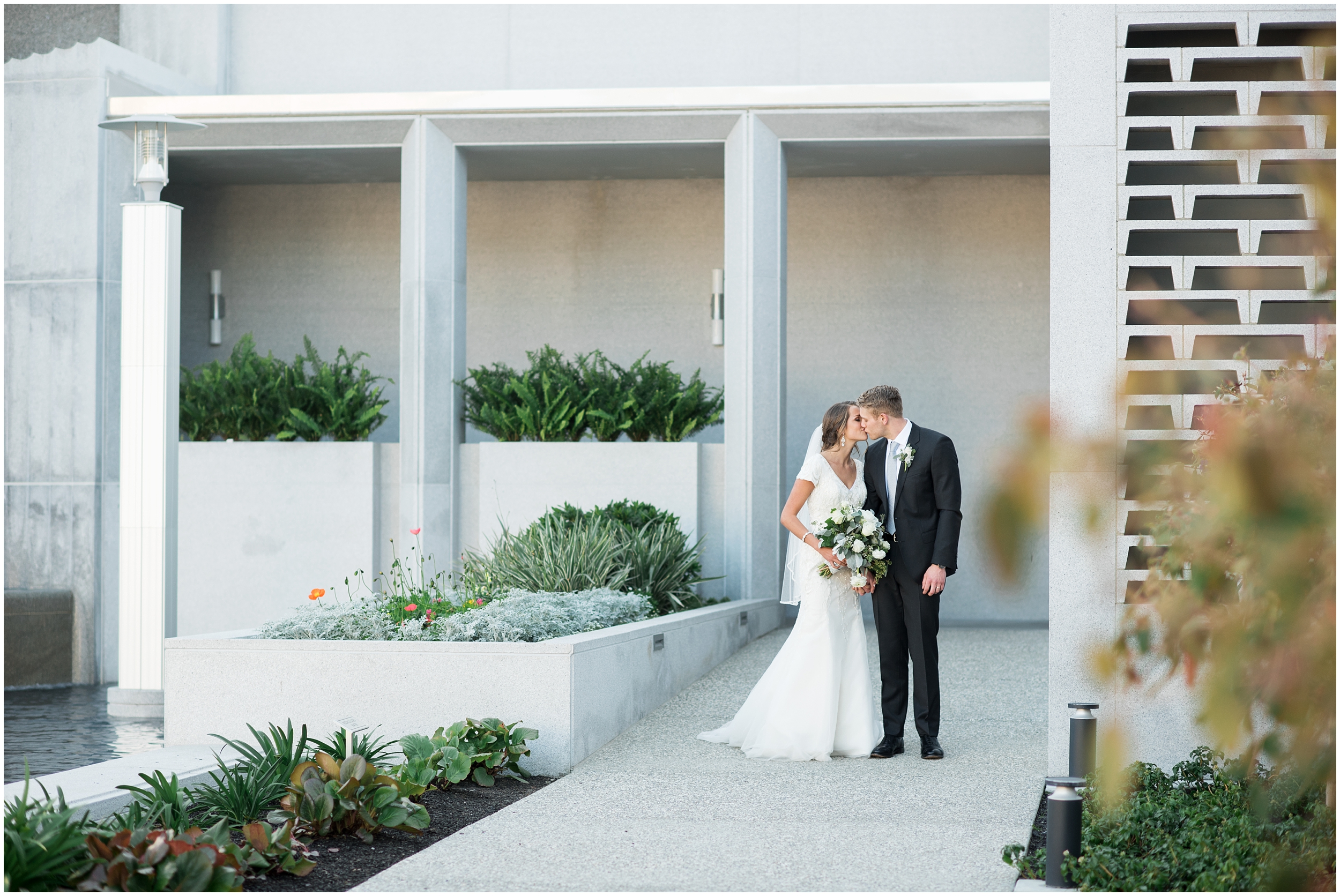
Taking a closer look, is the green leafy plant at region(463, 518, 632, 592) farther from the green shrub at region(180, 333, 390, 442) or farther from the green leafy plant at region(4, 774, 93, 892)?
the green leafy plant at region(4, 774, 93, 892)

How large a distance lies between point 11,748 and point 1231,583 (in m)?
7.15

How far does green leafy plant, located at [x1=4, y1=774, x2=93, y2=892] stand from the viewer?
3789mm

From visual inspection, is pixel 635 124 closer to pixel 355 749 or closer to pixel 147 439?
pixel 147 439

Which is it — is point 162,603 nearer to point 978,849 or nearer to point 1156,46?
point 978,849

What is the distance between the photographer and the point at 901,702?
6.64 metres

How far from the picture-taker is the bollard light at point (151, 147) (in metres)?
8.57

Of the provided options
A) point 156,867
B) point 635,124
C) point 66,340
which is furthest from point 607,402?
point 156,867

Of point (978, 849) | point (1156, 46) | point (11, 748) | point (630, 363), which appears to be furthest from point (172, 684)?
point (630, 363)

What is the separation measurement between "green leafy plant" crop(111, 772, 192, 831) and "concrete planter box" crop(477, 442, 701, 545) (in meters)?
6.45

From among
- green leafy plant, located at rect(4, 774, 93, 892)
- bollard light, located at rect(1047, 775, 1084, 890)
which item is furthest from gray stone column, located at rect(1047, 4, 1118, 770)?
green leafy plant, located at rect(4, 774, 93, 892)

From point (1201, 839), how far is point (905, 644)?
242 centimetres

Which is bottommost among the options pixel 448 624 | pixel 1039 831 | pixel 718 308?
pixel 1039 831

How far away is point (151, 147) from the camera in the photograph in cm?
868

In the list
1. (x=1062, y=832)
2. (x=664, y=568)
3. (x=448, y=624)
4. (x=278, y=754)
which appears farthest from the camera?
(x=664, y=568)
